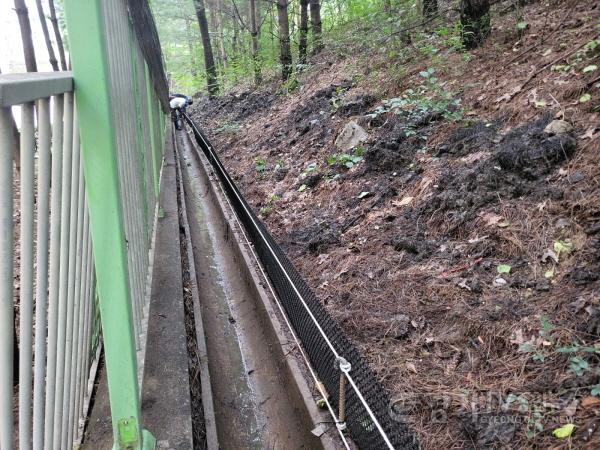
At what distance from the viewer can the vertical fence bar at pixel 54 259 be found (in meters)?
1.28

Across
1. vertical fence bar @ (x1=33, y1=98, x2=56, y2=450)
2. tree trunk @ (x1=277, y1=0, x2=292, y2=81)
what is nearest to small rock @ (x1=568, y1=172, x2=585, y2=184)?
vertical fence bar @ (x1=33, y1=98, x2=56, y2=450)

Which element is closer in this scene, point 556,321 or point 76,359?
point 76,359

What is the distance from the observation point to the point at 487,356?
2.49 m

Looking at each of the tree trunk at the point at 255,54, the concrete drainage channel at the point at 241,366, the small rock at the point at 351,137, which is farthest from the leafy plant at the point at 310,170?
the tree trunk at the point at 255,54

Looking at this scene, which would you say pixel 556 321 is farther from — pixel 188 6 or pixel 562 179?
pixel 188 6

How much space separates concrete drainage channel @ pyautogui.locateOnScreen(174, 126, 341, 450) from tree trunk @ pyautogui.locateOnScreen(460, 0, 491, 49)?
431cm

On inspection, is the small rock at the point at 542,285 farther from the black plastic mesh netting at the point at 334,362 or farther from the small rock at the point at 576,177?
the black plastic mesh netting at the point at 334,362

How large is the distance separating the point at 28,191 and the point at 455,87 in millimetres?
5544

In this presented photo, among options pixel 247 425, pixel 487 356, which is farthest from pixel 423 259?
pixel 247 425

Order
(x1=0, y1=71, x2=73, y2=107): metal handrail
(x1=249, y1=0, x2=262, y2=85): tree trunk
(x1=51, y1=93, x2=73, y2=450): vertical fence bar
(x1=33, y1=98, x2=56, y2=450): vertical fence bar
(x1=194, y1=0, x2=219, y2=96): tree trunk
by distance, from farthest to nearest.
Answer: (x1=194, y1=0, x2=219, y2=96): tree trunk, (x1=249, y1=0, x2=262, y2=85): tree trunk, (x1=51, y1=93, x2=73, y2=450): vertical fence bar, (x1=33, y1=98, x2=56, y2=450): vertical fence bar, (x1=0, y1=71, x2=73, y2=107): metal handrail

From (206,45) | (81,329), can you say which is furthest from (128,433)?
(206,45)

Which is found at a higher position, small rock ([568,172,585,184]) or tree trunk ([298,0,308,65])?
tree trunk ([298,0,308,65])

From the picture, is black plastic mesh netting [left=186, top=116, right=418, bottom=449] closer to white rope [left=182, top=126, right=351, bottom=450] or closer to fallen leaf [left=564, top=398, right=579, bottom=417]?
white rope [left=182, top=126, right=351, bottom=450]

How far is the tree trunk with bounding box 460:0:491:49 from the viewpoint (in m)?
5.84
